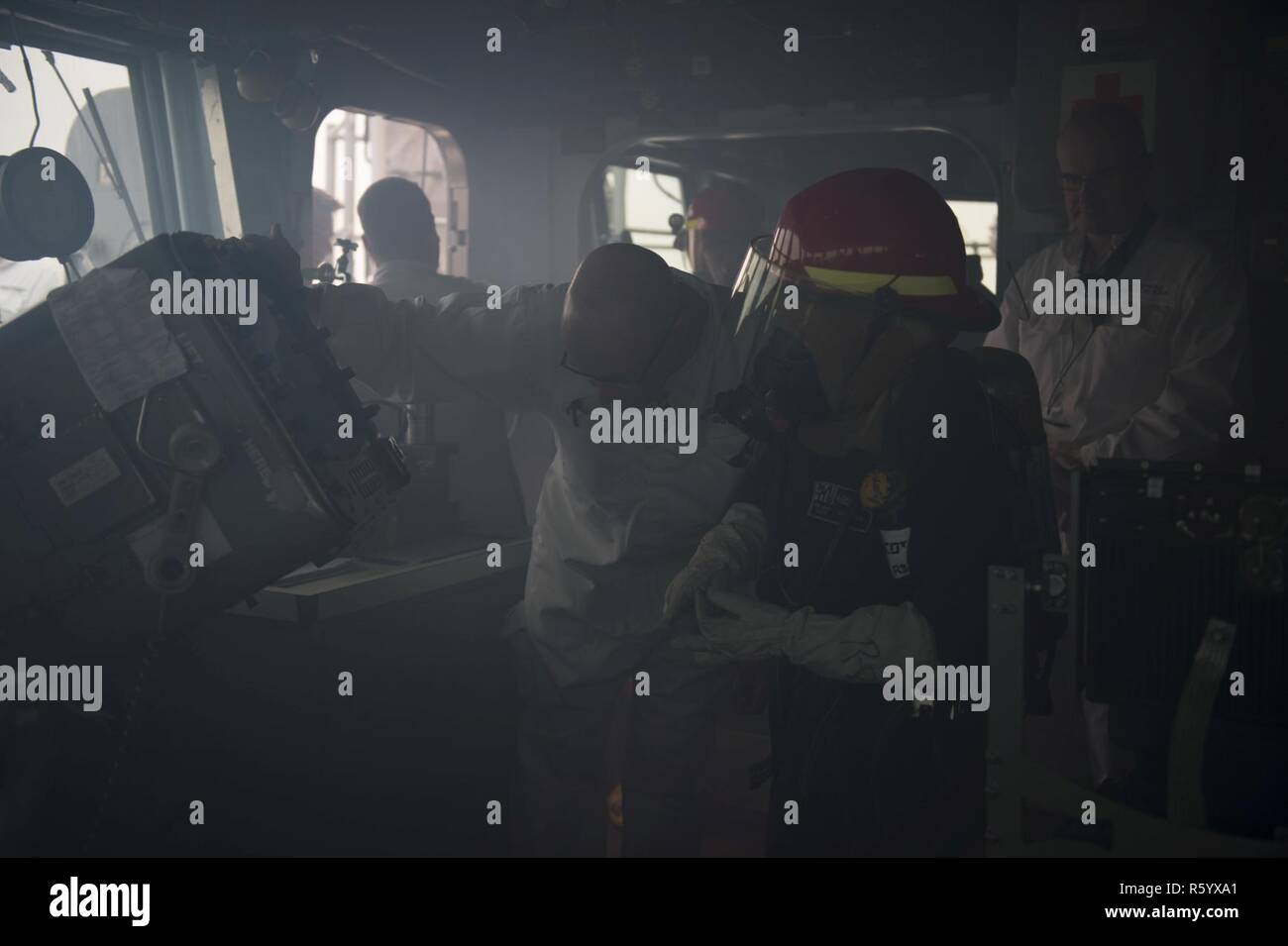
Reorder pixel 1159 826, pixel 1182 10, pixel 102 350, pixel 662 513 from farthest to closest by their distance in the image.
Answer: pixel 1182 10 < pixel 662 513 < pixel 102 350 < pixel 1159 826

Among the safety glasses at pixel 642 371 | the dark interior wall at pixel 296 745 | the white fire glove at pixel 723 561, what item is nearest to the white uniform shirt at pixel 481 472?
the dark interior wall at pixel 296 745

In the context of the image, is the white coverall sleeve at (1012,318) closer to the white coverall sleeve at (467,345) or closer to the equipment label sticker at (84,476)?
the white coverall sleeve at (467,345)

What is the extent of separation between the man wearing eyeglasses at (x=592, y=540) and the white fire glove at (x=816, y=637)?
18.9 inches

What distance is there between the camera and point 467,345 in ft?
7.67

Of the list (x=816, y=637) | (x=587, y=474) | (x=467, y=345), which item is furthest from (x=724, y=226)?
(x=816, y=637)

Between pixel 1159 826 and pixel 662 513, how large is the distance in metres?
1.04

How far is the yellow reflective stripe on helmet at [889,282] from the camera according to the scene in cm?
175

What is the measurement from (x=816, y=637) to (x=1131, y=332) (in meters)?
1.76

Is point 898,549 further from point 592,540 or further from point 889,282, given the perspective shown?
point 592,540

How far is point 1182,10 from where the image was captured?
316 cm

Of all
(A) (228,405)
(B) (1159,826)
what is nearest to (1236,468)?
(B) (1159,826)

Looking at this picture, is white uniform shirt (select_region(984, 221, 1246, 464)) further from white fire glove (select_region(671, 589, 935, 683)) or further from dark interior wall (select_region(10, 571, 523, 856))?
dark interior wall (select_region(10, 571, 523, 856))
